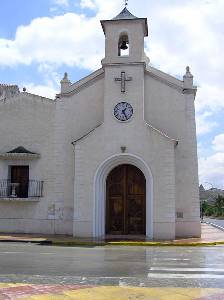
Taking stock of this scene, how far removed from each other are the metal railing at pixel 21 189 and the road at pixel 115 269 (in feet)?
29.0

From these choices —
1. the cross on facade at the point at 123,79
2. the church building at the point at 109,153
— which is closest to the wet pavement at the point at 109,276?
the church building at the point at 109,153

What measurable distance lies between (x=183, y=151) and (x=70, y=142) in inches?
231

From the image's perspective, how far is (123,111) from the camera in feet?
73.8

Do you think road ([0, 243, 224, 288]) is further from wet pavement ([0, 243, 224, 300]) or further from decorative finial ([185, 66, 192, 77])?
decorative finial ([185, 66, 192, 77])

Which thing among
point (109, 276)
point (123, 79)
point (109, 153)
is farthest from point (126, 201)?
point (109, 276)

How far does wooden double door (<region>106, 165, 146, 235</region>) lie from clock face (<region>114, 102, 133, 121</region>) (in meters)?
2.56

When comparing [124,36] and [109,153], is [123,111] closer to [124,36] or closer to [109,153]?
[109,153]

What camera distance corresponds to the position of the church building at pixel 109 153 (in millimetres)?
21625

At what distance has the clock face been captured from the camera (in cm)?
Result: 2232

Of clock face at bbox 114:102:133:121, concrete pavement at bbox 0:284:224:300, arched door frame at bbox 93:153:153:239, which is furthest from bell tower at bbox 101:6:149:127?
concrete pavement at bbox 0:284:224:300

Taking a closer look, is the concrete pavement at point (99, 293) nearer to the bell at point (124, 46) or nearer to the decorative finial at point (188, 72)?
the decorative finial at point (188, 72)

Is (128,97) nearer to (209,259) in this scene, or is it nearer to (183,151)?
(183,151)

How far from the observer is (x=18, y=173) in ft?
79.3

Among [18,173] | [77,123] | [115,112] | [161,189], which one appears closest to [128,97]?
[115,112]
